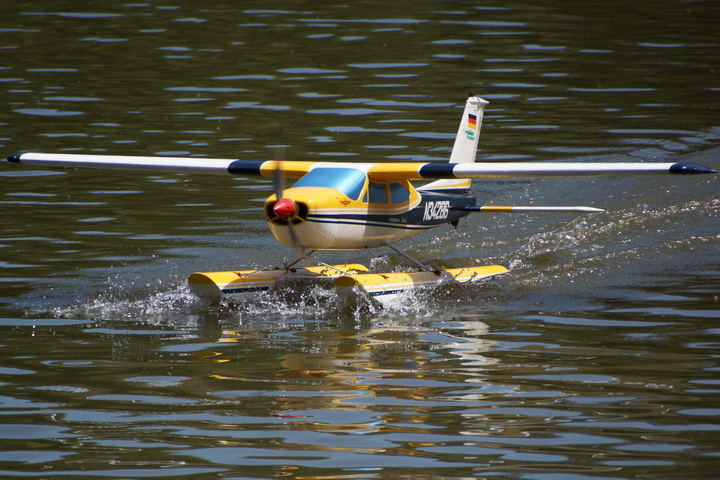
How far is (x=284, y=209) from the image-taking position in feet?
36.4

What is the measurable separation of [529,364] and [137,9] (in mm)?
31146

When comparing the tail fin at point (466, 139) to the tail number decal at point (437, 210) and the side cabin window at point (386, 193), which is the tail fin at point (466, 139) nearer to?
the tail number decal at point (437, 210)

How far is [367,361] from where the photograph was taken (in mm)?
9336

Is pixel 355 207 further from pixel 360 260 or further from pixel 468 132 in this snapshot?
pixel 468 132

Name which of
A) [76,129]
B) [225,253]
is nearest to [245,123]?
[76,129]

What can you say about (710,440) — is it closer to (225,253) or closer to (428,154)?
(225,253)

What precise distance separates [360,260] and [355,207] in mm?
2313

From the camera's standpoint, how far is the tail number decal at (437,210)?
1345 centimetres

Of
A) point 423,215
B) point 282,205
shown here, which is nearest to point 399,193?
point 423,215

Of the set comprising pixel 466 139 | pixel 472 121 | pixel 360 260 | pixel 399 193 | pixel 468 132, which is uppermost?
pixel 472 121

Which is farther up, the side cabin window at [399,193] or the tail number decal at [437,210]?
the side cabin window at [399,193]

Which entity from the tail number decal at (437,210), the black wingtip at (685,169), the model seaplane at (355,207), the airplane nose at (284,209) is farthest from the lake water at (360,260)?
the black wingtip at (685,169)

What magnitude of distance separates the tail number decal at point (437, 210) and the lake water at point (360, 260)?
0.76 metres

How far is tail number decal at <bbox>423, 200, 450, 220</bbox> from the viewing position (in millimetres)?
13453
